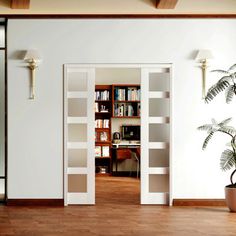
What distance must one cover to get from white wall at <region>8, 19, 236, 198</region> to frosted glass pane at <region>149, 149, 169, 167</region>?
0.49ft

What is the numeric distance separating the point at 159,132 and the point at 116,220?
1777 mm

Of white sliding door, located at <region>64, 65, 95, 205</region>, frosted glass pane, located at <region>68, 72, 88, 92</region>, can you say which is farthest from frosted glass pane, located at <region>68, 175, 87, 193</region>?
frosted glass pane, located at <region>68, 72, 88, 92</region>

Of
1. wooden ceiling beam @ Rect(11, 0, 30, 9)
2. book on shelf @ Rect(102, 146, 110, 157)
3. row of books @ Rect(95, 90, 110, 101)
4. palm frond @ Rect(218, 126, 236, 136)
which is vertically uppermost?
wooden ceiling beam @ Rect(11, 0, 30, 9)

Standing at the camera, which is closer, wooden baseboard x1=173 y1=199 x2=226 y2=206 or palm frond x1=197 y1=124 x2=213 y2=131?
palm frond x1=197 y1=124 x2=213 y2=131

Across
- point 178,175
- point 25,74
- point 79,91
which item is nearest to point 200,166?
point 178,175

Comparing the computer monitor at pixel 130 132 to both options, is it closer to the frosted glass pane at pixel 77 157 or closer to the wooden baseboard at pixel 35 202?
the frosted glass pane at pixel 77 157

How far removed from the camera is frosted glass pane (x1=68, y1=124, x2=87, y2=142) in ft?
24.9

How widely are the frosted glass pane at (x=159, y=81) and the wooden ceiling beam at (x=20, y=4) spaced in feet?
6.95

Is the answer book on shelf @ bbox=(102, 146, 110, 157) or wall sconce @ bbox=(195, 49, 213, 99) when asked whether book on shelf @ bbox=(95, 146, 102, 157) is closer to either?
book on shelf @ bbox=(102, 146, 110, 157)

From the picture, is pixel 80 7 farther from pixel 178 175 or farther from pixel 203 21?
pixel 178 175

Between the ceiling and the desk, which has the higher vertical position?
the ceiling

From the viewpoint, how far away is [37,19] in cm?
753

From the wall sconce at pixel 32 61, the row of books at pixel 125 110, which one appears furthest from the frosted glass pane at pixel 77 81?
the row of books at pixel 125 110

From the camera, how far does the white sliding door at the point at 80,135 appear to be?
7582mm
